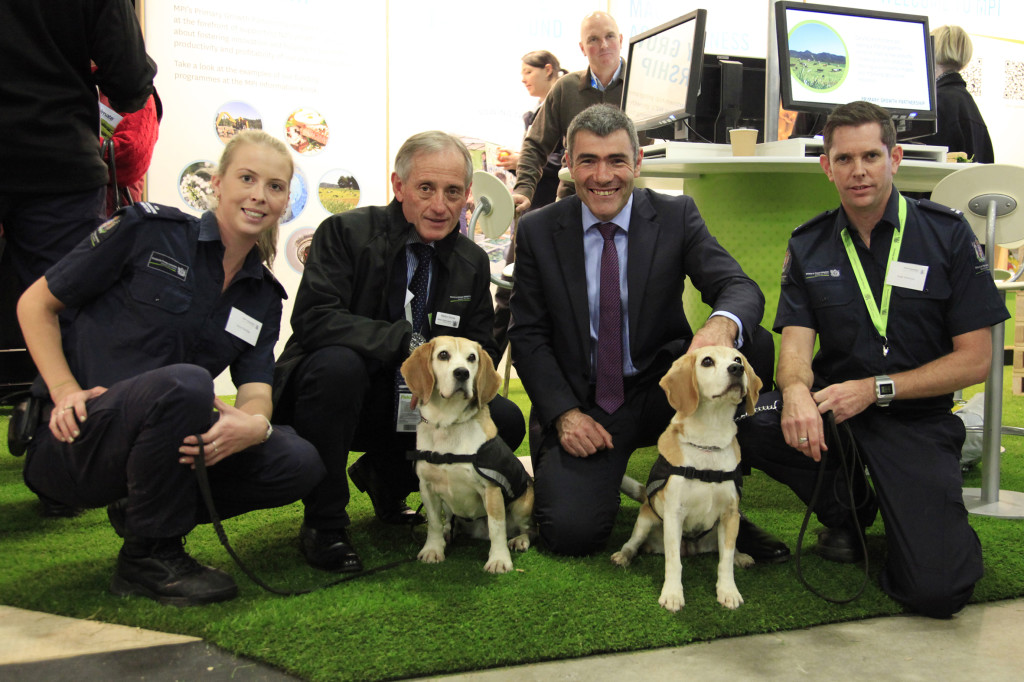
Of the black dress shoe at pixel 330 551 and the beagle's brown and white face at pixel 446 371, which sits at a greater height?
the beagle's brown and white face at pixel 446 371

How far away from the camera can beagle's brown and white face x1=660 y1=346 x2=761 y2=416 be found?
223 centimetres

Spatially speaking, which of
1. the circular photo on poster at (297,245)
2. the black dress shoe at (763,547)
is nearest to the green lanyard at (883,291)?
the black dress shoe at (763,547)

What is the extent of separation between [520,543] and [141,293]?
140 cm

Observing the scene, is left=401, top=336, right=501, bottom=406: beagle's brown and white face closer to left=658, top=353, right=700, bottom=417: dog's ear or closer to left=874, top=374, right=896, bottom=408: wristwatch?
left=658, top=353, right=700, bottom=417: dog's ear

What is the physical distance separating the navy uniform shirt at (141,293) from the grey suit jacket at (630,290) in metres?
1.07

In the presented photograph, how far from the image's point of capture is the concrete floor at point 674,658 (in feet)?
5.98

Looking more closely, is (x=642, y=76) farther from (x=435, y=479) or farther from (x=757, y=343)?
(x=435, y=479)

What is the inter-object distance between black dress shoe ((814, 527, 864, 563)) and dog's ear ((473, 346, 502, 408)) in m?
1.17

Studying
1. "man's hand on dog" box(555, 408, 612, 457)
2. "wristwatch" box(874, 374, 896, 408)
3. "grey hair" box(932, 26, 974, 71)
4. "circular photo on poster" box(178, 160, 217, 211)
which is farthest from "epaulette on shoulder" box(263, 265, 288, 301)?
"grey hair" box(932, 26, 974, 71)

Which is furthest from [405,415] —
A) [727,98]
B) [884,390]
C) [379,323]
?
[727,98]

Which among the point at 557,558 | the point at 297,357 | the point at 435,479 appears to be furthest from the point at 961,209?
the point at 297,357

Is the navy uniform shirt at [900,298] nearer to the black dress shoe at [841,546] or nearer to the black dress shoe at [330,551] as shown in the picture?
the black dress shoe at [841,546]

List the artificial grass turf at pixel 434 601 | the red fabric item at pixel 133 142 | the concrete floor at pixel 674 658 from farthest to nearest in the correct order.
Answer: the red fabric item at pixel 133 142 < the artificial grass turf at pixel 434 601 < the concrete floor at pixel 674 658

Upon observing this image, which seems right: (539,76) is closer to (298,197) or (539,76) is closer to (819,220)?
(298,197)
